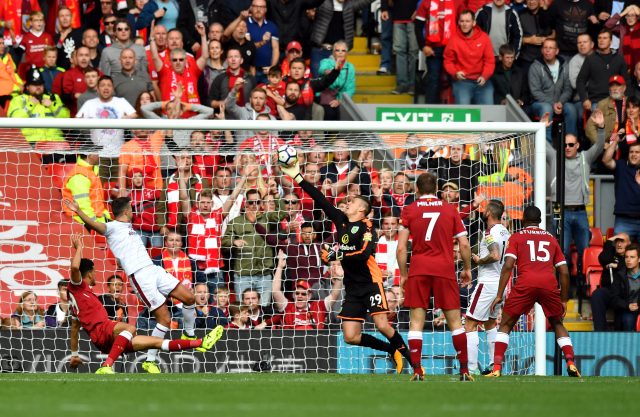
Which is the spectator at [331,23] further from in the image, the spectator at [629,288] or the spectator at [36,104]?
the spectator at [629,288]

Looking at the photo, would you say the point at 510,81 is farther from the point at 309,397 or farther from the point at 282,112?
the point at 309,397

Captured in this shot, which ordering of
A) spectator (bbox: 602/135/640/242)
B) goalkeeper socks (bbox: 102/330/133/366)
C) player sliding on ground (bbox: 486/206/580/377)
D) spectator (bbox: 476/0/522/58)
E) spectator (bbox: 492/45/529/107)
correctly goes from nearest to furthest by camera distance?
goalkeeper socks (bbox: 102/330/133/366) < player sliding on ground (bbox: 486/206/580/377) < spectator (bbox: 602/135/640/242) < spectator (bbox: 492/45/529/107) < spectator (bbox: 476/0/522/58)

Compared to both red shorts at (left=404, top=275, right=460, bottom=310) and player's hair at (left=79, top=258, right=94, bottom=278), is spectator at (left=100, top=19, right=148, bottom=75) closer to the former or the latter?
player's hair at (left=79, top=258, right=94, bottom=278)

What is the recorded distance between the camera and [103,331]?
43.6 feet

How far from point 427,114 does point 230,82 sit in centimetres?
289

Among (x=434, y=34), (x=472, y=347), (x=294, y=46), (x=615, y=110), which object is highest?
(x=434, y=34)

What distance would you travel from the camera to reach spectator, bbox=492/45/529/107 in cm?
1983

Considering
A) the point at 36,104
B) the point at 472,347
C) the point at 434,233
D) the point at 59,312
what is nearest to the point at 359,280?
the point at 472,347

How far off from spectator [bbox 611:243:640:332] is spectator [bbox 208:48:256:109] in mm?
5675

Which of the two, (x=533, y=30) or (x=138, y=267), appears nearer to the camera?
(x=138, y=267)

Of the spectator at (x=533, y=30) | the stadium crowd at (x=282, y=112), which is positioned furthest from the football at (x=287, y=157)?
the spectator at (x=533, y=30)

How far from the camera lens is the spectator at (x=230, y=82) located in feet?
60.7

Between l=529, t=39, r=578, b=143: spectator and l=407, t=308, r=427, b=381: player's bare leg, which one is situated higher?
l=529, t=39, r=578, b=143: spectator

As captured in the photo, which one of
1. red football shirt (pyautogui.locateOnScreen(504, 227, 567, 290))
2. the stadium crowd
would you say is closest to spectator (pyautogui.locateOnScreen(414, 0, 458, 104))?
the stadium crowd
